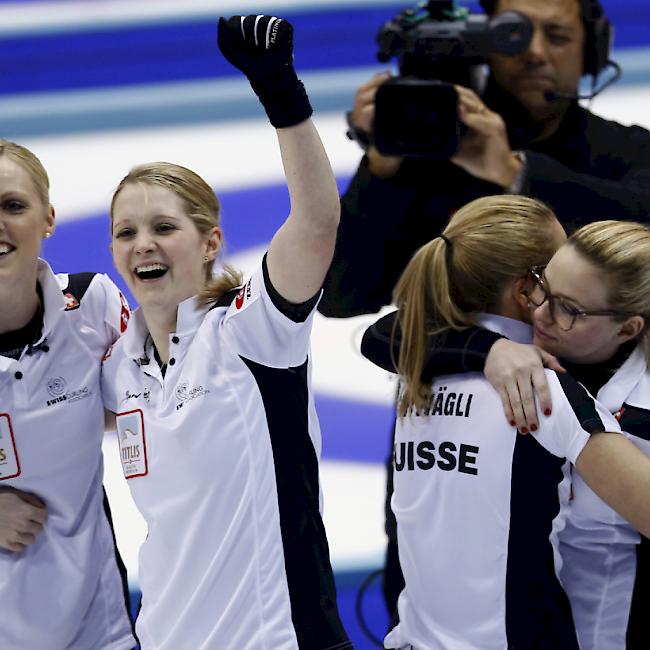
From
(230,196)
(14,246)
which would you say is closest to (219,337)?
(14,246)

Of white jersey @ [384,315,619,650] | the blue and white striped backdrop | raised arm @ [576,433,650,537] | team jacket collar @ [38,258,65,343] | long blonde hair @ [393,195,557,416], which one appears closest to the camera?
raised arm @ [576,433,650,537]

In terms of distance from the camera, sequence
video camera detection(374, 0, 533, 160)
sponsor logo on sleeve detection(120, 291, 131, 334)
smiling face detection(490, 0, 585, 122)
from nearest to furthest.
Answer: sponsor logo on sleeve detection(120, 291, 131, 334) → video camera detection(374, 0, 533, 160) → smiling face detection(490, 0, 585, 122)

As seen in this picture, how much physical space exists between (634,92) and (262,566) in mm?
4300

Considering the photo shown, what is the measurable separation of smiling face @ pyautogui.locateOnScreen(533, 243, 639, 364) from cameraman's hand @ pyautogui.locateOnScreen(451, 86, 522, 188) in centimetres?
71

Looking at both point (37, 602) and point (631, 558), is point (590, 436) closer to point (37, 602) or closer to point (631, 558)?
point (631, 558)

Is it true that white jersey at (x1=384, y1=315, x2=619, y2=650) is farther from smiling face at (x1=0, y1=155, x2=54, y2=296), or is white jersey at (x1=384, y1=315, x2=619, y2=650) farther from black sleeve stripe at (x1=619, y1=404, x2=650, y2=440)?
smiling face at (x1=0, y1=155, x2=54, y2=296)

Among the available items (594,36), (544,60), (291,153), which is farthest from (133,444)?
(594,36)

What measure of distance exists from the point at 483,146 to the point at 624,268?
31.5 inches

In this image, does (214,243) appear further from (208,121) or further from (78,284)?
(208,121)

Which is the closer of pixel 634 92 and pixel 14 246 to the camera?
pixel 14 246

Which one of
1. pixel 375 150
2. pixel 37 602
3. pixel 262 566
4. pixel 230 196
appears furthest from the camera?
pixel 230 196

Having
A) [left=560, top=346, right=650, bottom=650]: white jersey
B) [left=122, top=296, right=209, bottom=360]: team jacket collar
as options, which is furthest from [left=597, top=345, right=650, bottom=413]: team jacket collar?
[left=122, top=296, right=209, bottom=360]: team jacket collar

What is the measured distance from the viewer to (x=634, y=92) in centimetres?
588

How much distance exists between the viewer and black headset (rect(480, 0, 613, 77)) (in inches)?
123
